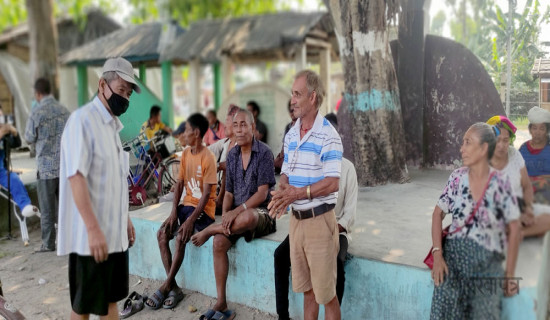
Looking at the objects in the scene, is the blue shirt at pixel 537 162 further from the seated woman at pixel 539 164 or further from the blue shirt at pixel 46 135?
the blue shirt at pixel 46 135

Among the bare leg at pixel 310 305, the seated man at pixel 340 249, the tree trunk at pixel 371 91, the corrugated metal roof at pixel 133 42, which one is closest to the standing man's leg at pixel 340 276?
the seated man at pixel 340 249

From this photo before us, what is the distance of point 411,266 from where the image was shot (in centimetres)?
302

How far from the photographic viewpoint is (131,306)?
12.7 ft

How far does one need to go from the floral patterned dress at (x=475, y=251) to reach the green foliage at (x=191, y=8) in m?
19.6

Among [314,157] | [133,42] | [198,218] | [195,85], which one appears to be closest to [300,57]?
[195,85]

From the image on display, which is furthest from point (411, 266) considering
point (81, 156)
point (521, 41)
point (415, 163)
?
point (415, 163)

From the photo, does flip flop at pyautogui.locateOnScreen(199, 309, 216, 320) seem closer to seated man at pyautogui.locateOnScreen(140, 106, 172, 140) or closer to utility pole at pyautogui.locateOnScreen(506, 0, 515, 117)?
utility pole at pyautogui.locateOnScreen(506, 0, 515, 117)

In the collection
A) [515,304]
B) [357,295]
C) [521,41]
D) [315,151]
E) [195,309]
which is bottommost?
[195,309]

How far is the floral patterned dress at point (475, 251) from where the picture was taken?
2369mm

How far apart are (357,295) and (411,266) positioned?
0.46 metres

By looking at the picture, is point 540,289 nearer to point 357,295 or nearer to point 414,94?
point 357,295

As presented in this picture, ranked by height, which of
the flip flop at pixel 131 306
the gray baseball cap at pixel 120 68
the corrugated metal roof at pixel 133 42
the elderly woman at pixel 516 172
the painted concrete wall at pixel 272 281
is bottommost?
the flip flop at pixel 131 306

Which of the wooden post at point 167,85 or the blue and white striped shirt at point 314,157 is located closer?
the blue and white striped shirt at point 314,157

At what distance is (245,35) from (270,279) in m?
10.3
